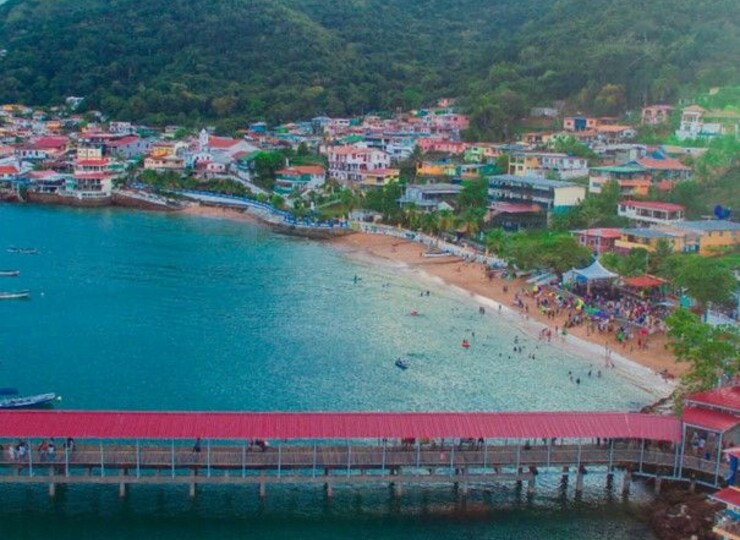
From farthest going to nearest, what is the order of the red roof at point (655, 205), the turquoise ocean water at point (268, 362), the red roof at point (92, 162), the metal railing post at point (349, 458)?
the red roof at point (92, 162), the red roof at point (655, 205), the metal railing post at point (349, 458), the turquoise ocean water at point (268, 362)

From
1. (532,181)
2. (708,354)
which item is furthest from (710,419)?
(532,181)

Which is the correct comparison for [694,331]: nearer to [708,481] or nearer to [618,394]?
[618,394]

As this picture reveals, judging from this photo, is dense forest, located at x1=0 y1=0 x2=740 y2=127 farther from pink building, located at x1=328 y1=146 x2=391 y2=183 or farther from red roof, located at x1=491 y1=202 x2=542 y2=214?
red roof, located at x1=491 y1=202 x2=542 y2=214

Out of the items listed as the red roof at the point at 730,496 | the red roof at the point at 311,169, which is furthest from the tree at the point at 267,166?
the red roof at the point at 730,496

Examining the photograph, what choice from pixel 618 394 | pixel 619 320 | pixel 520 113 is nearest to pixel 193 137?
pixel 520 113

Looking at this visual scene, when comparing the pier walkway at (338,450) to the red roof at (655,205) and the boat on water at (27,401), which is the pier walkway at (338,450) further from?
the red roof at (655,205)

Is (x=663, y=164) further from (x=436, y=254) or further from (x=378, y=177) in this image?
(x=378, y=177)
